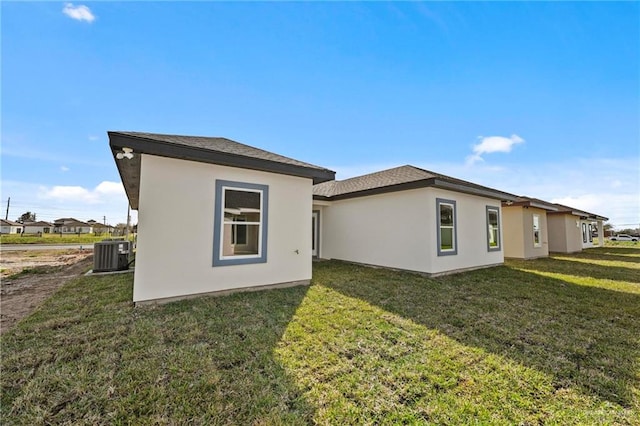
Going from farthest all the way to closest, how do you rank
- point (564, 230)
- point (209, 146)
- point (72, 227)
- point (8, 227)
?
1. point (72, 227)
2. point (8, 227)
3. point (564, 230)
4. point (209, 146)

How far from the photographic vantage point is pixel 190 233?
4719mm

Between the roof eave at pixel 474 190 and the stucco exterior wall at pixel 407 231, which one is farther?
the stucco exterior wall at pixel 407 231

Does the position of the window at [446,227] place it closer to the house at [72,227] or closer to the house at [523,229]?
the house at [523,229]

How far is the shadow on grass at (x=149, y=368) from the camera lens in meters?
1.94

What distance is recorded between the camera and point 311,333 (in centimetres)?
340

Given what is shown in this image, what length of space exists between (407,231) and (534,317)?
12.6 ft

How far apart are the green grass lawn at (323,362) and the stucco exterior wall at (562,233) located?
13.6 meters

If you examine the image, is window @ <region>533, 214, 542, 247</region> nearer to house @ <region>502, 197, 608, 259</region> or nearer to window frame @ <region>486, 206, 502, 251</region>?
house @ <region>502, 197, 608, 259</region>

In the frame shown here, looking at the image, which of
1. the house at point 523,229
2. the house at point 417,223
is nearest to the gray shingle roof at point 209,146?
the house at point 417,223

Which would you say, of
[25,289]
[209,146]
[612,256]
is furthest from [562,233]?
[25,289]

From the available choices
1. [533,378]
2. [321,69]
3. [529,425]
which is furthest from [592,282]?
[321,69]

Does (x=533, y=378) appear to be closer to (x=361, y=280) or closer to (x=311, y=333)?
(x=311, y=333)

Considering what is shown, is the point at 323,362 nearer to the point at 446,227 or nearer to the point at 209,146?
the point at 209,146

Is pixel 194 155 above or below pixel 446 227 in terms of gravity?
above
